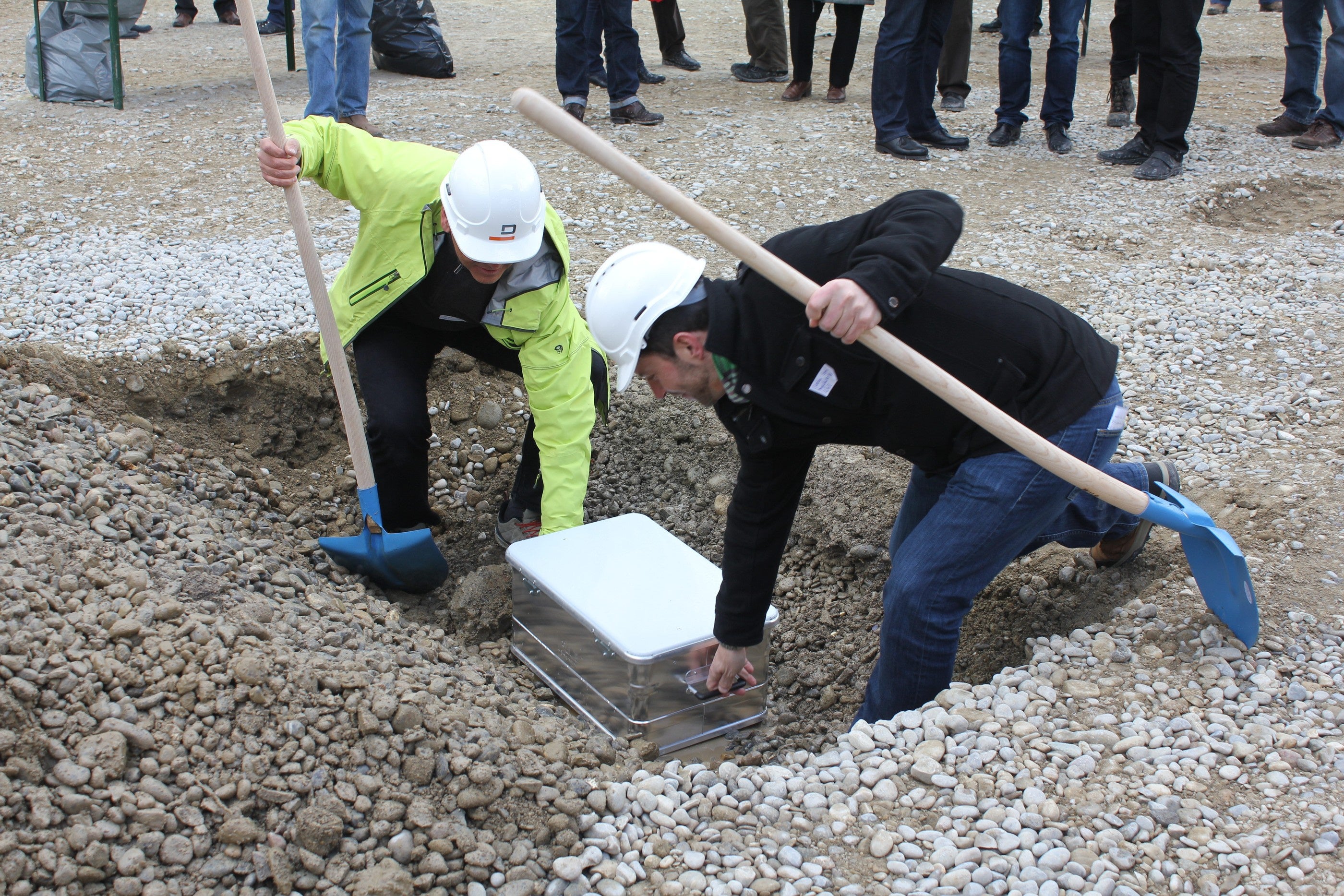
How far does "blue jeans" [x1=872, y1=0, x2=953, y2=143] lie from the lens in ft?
21.9

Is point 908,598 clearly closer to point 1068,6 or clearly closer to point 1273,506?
point 1273,506

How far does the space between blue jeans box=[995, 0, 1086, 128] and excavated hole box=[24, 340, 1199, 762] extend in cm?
407

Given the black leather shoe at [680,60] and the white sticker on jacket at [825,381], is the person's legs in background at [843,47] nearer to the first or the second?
the black leather shoe at [680,60]

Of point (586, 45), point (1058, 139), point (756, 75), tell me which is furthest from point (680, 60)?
point (1058, 139)

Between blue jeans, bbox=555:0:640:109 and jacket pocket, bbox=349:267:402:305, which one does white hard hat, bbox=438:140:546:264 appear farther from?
blue jeans, bbox=555:0:640:109

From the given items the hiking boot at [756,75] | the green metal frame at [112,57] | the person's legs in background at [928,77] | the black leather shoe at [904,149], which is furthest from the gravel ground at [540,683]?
the hiking boot at [756,75]

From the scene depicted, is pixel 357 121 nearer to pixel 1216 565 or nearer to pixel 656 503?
pixel 656 503

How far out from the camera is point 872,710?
2.86 meters

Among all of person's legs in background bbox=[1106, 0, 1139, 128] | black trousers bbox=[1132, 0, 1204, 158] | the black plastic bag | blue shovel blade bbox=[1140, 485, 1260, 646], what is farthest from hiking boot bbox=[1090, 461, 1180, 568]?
the black plastic bag

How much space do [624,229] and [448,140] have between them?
6.48ft

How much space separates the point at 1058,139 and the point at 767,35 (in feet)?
9.59

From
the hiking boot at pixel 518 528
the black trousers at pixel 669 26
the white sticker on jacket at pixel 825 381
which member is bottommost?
the hiking boot at pixel 518 528

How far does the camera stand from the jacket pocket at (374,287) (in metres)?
3.52

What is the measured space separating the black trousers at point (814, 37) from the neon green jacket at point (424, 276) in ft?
16.3
